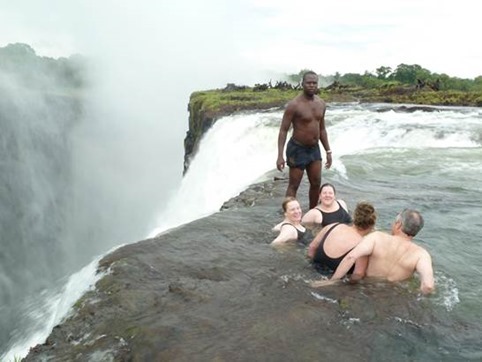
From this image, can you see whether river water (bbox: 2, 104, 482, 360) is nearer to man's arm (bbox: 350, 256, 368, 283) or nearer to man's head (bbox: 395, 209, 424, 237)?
man's arm (bbox: 350, 256, 368, 283)

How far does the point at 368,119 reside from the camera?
59.3ft

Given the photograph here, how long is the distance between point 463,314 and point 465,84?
49709 millimetres

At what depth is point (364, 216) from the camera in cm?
561

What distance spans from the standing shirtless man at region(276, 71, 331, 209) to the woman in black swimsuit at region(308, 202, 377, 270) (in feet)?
7.12

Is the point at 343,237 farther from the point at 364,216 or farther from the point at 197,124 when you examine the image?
the point at 197,124

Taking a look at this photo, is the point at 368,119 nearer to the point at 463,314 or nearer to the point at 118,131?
the point at 463,314

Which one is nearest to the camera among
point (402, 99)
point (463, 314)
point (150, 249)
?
point (463, 314)

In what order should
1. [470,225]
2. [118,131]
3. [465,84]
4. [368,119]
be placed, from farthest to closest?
[118,131]
[465,84]
[368,119]
[470,225]

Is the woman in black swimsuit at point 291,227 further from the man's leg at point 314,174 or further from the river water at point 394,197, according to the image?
the man's leg at point 314,174

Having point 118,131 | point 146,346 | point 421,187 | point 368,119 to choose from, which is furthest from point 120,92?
point 146,346

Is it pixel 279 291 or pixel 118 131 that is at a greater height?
pixel 279 291

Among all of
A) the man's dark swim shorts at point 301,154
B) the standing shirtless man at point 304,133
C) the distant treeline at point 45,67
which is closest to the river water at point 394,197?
the standing shirtless man at point 304,133

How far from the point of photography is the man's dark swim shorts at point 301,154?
7824mm

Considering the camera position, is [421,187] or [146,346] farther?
[421,187]
